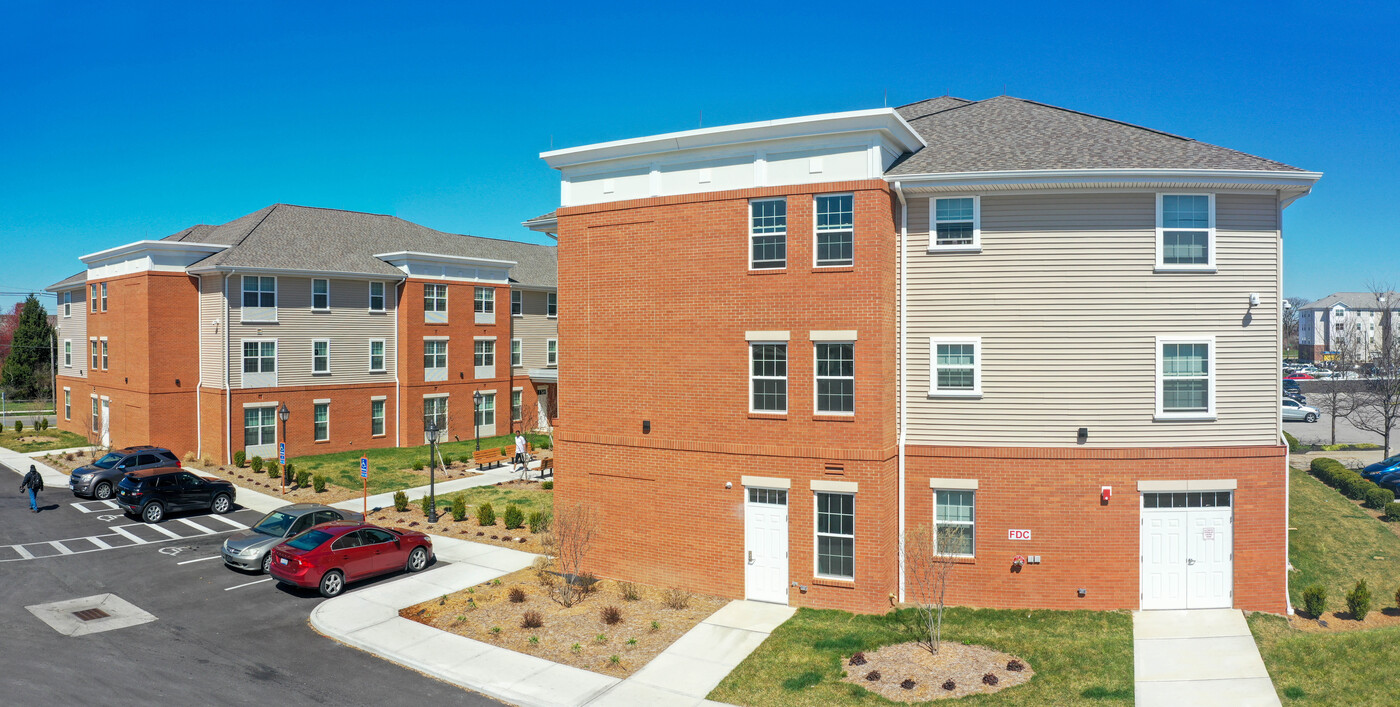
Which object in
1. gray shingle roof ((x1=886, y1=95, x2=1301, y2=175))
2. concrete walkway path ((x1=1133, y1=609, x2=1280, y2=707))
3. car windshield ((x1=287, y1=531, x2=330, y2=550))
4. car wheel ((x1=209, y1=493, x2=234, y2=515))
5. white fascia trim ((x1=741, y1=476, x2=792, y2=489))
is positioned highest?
gray shingle roof ((x1=886, y1=95, x2=1301, y2=175))

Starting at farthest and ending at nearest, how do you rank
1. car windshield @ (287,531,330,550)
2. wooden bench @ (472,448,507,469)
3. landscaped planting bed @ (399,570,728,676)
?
wooden bench @ (472,448,507,469) → car windshield @ (287,531,330,550) → landscaped planting bed @ (399,570,728,676)

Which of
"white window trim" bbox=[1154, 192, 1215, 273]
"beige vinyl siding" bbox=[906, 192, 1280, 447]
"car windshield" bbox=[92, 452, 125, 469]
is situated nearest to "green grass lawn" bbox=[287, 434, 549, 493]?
"car windshield" bbox=[92, 452, 125, 469]

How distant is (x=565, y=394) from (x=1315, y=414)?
202ft

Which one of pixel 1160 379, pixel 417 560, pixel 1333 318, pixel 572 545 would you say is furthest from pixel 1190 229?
pixel 1333 318

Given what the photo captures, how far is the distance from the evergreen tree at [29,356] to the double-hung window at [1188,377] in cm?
8252

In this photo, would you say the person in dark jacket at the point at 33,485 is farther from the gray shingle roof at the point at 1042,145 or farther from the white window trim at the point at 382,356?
the gray shingle roof at the point at 1042,145

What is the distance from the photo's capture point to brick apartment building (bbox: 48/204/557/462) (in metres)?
35.1

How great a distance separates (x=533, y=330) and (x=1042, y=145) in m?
35.8

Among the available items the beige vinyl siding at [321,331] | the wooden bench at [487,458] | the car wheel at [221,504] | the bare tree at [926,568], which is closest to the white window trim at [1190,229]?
the bare tree at [926,568]

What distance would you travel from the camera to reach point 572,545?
57.9 ft

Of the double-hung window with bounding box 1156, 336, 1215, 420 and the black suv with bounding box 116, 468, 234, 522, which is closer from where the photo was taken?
the double-hung window with bounding box 1156, 336, 1215, 420

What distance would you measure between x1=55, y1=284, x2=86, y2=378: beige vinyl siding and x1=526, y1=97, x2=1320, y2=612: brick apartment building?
141ft

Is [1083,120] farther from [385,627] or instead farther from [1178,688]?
[385,627]

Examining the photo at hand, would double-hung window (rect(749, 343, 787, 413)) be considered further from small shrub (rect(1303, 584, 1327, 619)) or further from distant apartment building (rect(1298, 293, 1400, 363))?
distant apartment building (rect(1298, 293, 1400, 363))
